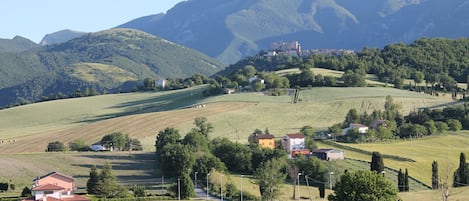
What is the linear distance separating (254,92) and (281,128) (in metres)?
37.7

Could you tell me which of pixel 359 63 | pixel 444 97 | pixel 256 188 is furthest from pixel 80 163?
pixel 359 63

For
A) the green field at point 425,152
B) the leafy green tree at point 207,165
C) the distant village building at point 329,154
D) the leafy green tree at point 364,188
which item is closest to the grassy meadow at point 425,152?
the green field at point 425,152

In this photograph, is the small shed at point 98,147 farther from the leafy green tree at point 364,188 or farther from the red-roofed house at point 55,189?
the leafy green tree at point 364,188

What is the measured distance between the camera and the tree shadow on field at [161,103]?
5915 inches

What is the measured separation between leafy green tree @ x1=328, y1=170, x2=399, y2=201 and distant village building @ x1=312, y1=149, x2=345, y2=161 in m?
35.6

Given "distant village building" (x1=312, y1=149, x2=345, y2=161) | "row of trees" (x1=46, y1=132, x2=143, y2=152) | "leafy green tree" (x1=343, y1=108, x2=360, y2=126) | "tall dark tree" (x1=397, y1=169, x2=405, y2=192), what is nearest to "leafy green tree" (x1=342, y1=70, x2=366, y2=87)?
"leafy green tree" (x1=343, y1=108, x2=360, y2=126)

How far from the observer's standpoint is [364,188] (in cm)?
5338

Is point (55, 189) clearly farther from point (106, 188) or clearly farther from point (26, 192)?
point (106, 188)

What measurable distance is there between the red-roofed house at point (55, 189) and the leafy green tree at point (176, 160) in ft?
38.3

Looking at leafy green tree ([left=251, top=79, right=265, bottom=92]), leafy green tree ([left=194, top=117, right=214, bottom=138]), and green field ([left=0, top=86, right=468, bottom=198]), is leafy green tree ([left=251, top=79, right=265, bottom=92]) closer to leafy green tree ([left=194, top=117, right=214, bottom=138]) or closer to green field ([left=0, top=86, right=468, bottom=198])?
green field ([left=0, top=86, right=468, bottom=198])

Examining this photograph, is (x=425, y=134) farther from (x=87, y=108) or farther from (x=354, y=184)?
(x=87, y=108)

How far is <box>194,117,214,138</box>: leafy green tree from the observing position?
11295cm

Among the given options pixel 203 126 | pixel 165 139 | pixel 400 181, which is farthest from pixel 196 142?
pixel 400 181

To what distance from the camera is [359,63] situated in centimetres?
18275
